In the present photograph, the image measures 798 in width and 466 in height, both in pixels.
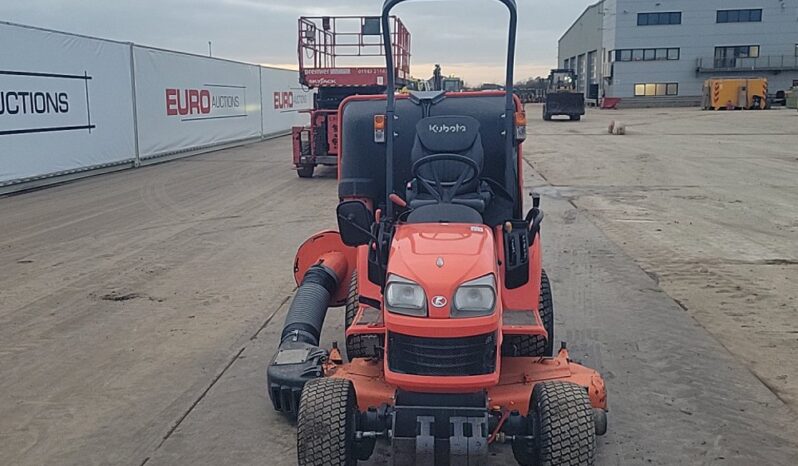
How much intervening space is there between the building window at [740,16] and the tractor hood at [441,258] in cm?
6648

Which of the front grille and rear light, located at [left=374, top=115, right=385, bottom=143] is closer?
the front grille

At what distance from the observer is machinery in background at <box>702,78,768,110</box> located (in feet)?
173

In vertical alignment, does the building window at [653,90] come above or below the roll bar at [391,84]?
above

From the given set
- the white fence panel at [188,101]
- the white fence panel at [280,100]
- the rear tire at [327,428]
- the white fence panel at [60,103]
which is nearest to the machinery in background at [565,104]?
the white fence panel at [280,100]

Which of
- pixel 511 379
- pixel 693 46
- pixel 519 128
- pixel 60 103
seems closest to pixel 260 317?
pixel 519 128

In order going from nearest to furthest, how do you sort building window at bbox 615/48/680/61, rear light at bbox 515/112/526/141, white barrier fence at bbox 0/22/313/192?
rear light at bbox 515/112/526/141
white barrier fence at bbox 0/22/313/192
building window at bbox 615/48/680/61

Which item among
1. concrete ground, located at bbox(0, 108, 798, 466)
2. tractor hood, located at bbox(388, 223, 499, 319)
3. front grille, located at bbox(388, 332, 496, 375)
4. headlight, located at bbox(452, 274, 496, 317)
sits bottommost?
concrete ground, located at bbox(0, 108, 798, 466)

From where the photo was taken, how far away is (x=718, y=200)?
1309 centimetres

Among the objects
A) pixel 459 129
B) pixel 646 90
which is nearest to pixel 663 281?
pixel 459 129

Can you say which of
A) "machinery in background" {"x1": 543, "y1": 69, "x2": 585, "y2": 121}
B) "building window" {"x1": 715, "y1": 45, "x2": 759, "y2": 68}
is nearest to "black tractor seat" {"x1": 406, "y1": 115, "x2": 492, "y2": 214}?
"machinery in background" {"x1": 543, "y1": 69, "x2": 585, "y2": 121}

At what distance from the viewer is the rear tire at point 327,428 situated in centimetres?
346

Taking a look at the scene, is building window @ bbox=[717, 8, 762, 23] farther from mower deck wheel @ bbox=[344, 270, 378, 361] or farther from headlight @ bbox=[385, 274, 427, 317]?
headlight @ bbox=[385, 274, 427, 317]

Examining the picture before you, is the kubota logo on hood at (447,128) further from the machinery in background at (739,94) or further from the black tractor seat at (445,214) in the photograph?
the machinery in background at (739,94)

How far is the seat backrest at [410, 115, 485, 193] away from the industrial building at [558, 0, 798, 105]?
62876 mm
